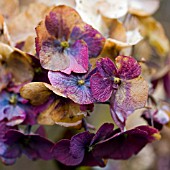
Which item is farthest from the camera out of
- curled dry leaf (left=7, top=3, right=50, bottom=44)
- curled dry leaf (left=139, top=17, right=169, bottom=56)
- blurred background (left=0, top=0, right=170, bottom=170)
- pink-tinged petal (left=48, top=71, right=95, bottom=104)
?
blurred background (left=0, top=0, right=170, bottom=170)

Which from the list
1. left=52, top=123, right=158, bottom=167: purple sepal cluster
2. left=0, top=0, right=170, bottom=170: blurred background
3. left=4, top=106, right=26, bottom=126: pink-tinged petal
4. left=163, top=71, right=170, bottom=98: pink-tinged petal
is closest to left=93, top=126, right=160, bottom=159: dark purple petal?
left=52, top=123, right=158, bottom=167: purple sepal cluster

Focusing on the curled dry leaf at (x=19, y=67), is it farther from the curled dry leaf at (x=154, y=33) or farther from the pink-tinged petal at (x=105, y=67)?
the curled dry leaf at (x=154, y=33)

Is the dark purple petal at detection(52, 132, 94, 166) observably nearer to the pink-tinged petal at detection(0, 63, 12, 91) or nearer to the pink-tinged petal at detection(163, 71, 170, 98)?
the pink-tinged petal at detection(0, 63, 12, 91)

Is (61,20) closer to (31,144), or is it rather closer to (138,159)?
(31,144)

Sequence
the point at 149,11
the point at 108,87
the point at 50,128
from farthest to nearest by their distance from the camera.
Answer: the point at 50,128, the point at 149,11, the point at 108,87

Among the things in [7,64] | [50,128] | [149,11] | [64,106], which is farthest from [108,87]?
[50,128]

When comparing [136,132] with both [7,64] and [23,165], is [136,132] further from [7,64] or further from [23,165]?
[23,165]
